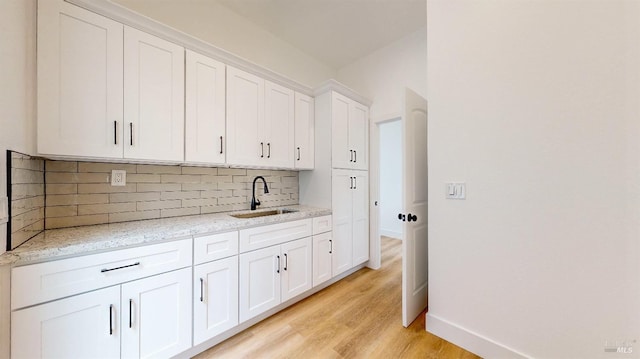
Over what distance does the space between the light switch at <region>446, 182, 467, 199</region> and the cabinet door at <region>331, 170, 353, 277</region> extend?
1.26 m

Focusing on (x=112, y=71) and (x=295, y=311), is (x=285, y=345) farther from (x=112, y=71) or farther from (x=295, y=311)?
(x=112, y=71)

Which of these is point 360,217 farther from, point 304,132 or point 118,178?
point 118,178

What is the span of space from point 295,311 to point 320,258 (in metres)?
0.57

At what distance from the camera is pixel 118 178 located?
1.70 metres

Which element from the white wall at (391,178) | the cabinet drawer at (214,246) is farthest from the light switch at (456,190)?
the white wall at (391,178)

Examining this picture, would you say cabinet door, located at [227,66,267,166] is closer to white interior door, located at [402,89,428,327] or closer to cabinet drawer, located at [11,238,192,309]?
cabinet drawer, located at [11,238,192,309]

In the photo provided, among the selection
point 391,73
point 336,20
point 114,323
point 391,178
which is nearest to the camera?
point 114,323

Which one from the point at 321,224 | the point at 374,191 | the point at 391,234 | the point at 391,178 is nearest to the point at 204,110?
the point at 321,224

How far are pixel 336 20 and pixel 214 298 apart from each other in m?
3.05

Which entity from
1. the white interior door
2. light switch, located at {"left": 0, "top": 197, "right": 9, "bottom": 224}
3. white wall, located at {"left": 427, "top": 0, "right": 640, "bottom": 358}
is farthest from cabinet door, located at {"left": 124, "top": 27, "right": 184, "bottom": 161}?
white wall, located at {"left": 427, "top": 0, "right": 640, "bottom": 358}

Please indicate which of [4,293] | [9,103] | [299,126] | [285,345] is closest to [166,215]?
[4,293]

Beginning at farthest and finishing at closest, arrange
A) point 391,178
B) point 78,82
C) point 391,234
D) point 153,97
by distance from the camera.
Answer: point 391,178 → point 391,234 → point 153,97 → point 78,82

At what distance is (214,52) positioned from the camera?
1885mm

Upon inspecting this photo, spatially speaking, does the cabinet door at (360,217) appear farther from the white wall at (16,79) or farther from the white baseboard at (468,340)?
the white wall at (16,79)
